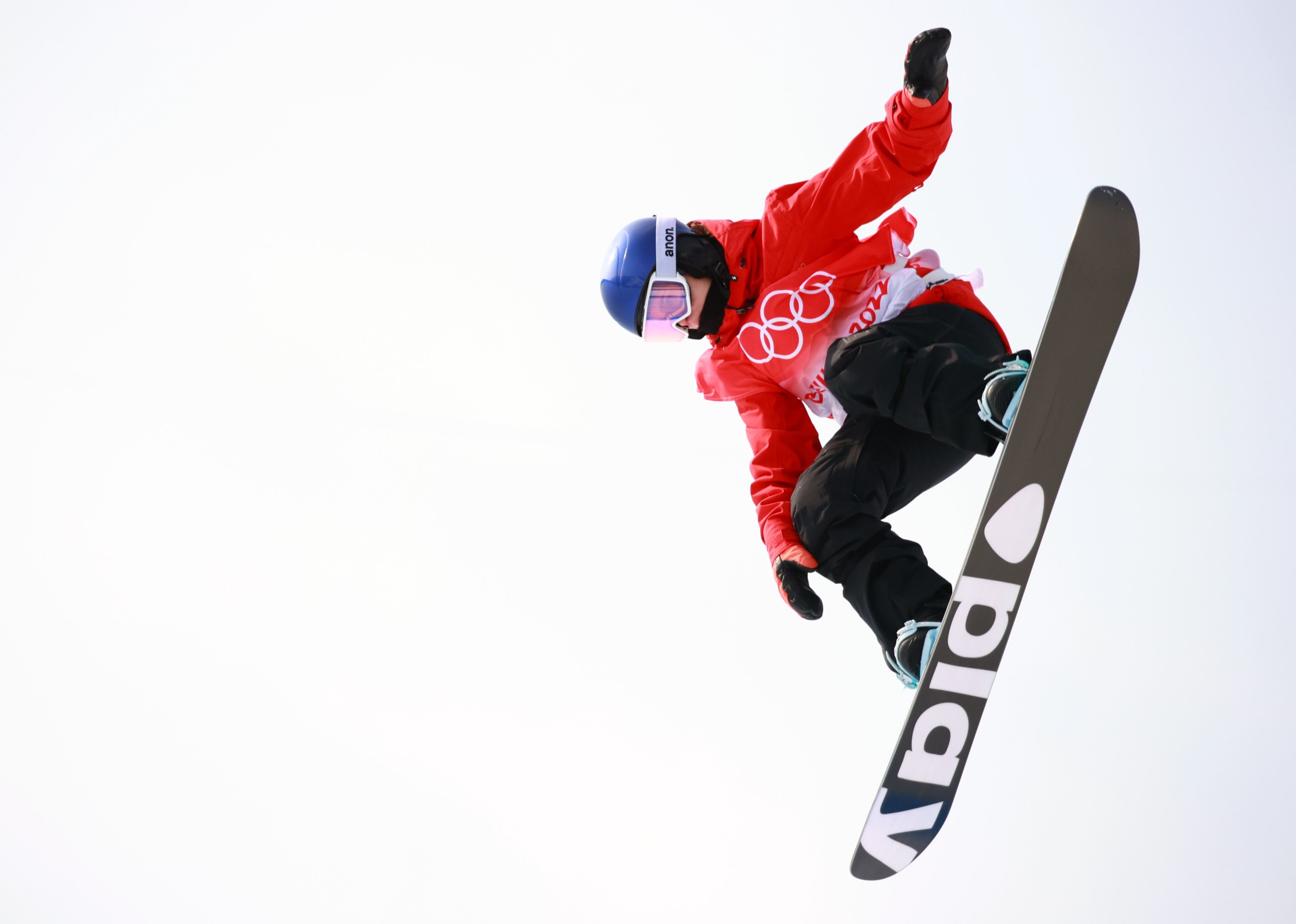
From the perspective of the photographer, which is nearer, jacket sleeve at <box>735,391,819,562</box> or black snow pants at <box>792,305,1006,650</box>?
black snow pants at <box>792,305,1006,650</box>

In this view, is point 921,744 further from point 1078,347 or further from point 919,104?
point 919,104

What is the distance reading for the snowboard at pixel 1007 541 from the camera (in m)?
1.96

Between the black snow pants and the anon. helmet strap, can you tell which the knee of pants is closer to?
the black snow pants

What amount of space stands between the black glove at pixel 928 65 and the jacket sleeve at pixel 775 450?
0.88m

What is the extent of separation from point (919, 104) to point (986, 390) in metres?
0.69

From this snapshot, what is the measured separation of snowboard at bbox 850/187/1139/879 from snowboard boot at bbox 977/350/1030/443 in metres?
0.05

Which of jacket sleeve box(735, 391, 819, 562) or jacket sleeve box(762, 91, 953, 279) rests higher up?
jacket sleeve box(762, 91, 953, 279)

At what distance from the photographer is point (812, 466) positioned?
8.41 ft

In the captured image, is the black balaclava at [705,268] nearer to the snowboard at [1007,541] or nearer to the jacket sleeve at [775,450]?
the jacket sleeve at [775,450]

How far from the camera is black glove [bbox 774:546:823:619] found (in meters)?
2.48

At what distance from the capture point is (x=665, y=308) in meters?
2.67

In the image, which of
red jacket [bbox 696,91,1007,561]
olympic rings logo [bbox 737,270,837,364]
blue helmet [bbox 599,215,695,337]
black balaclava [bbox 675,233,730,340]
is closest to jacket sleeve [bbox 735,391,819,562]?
red jacket [bbox 696,91,1007,561]

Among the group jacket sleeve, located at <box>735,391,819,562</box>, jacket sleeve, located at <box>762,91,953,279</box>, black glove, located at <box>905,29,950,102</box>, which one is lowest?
jacket sleeve, located at <box>735,391,819,562</box>

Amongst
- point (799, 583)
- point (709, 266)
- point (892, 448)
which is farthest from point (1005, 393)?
point (709, 266)
